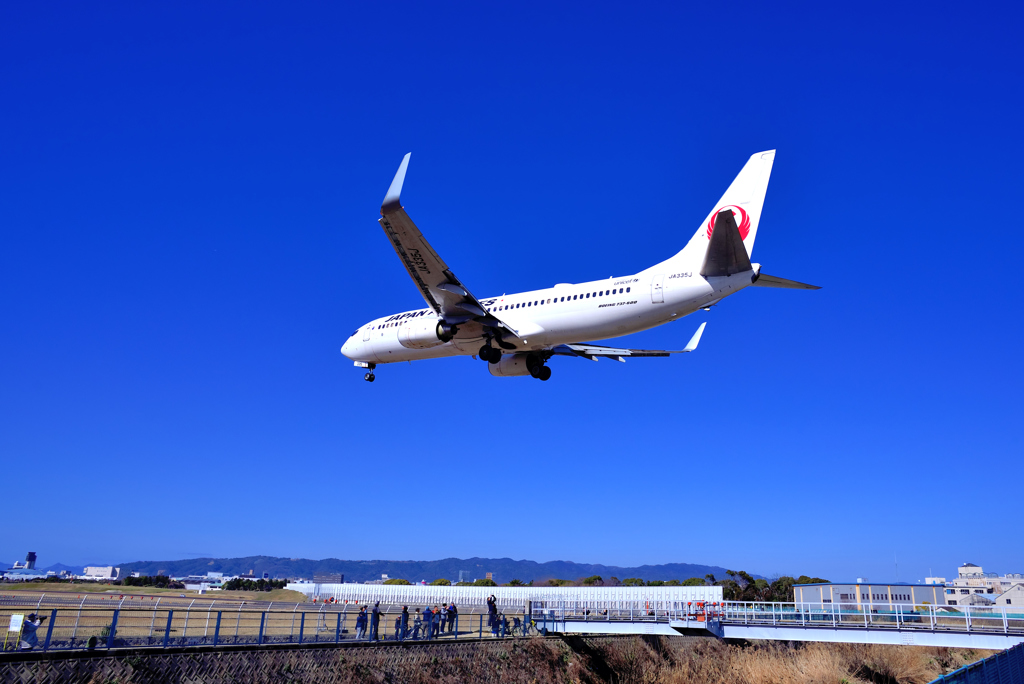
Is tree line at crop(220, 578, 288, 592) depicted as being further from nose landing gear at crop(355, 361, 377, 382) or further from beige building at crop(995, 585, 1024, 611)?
beige building at crop(995, 585, 1024, 611)

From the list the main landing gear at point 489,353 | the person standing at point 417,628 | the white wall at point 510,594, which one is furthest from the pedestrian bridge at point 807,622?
the main landing gear at point 489,353

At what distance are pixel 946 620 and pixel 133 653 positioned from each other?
28017 mm

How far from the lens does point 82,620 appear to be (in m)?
19.5

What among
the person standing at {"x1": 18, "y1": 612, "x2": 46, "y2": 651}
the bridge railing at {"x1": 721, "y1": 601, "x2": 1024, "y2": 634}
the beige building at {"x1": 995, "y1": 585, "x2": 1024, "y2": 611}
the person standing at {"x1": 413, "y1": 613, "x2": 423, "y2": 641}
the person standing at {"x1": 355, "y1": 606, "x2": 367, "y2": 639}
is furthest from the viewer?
the beige building at {"x1": 995, "y1": 585, "x2": 1024, "y2": 611}

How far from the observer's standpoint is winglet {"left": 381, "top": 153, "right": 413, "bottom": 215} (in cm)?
2062

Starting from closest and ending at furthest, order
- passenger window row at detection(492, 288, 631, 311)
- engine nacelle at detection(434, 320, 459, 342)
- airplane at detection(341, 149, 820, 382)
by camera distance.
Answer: airplane at detection(341, 149, 820, 382) → passenger window row at detection(492, 288, 631, 311) → engine nacelle at detection(434, 320, 459, 342)

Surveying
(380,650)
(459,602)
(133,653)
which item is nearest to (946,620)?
(380,650)

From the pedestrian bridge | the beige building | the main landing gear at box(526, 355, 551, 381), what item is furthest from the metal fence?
the beige building

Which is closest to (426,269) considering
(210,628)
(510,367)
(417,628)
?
(510,367)

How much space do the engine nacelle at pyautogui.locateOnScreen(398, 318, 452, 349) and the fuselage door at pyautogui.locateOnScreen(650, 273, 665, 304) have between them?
8096 mm

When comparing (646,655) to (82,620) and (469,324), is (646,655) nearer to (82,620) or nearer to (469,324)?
(469,324)

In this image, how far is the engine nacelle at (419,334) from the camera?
27891mm

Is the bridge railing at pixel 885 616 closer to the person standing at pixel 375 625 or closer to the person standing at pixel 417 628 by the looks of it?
the person standing at pixel 417 628

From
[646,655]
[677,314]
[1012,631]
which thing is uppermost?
[677,314]
